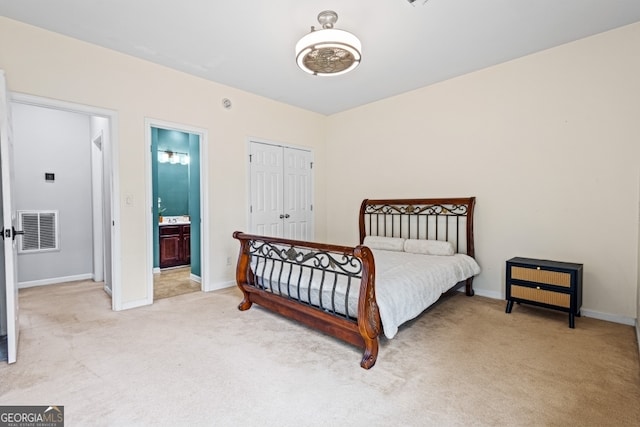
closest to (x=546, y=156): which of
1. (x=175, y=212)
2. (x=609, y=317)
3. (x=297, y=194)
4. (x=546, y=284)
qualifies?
(x=546, y=284)

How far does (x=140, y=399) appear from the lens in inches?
72.3

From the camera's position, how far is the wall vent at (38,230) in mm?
4293

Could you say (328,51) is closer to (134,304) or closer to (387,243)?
(387,243)

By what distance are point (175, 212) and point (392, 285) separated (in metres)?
5.01

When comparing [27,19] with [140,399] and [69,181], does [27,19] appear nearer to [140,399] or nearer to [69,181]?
[69,181]

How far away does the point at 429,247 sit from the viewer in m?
3.84

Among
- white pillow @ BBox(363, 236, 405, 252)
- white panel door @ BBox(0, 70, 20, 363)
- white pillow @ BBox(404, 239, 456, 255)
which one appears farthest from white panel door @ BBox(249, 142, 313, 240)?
white panel door @ BBox(0, 70, 20, 363)

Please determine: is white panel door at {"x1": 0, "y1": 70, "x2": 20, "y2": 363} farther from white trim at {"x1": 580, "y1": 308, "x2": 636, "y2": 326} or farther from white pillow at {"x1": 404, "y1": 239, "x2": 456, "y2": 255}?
white trim at {"x1": 580, "y1": 308, "x2": 636, "y2": 326}

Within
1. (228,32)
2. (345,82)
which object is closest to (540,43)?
(345,82)

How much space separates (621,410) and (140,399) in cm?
285

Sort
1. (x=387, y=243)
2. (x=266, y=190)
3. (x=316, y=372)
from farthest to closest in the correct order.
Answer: (x=266, y=190), (x=387, y=243), (x=316, y=372)

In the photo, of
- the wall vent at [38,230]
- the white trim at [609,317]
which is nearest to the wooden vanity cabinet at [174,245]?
the wall vent at [38,230]

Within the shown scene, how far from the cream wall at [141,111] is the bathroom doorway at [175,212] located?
0.49 meters

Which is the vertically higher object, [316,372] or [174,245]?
[174,245]
